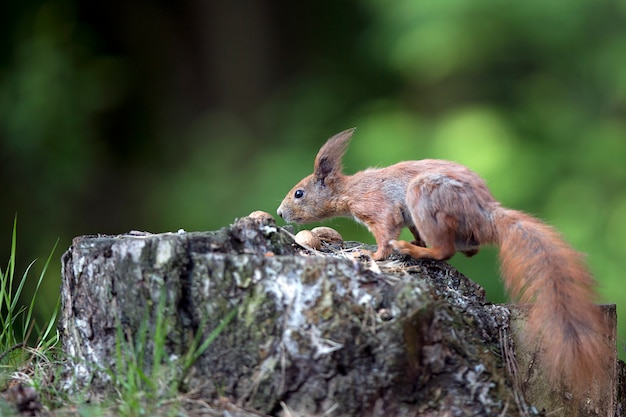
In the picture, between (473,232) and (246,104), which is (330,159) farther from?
(246,104)

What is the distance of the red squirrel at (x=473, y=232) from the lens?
73.9 inches

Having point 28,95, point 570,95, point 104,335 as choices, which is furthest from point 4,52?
point 104,335

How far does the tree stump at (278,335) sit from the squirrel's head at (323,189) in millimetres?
1138

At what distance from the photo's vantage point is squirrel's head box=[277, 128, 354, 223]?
302cm

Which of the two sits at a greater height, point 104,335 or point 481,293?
point 481,293

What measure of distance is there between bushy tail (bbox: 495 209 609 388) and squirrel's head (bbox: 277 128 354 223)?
0.92m

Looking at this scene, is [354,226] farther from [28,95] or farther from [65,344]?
[65,344]

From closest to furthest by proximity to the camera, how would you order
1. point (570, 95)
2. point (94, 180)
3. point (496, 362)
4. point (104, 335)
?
point (104, 335) < point (496, 362) < point (570, 95) < point (94, 180)

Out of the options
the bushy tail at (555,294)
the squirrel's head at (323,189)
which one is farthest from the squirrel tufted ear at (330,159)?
the bushy tail at (555,294)

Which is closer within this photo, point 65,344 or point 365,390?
point 365,390

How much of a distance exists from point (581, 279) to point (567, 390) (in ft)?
1.25

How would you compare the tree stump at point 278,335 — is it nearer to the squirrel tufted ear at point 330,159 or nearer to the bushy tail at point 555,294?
the bushy tail at point 555,294

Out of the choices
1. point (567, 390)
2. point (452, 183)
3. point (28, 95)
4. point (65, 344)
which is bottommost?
point (65, 344)

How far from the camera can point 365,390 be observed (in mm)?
Result: 1742
